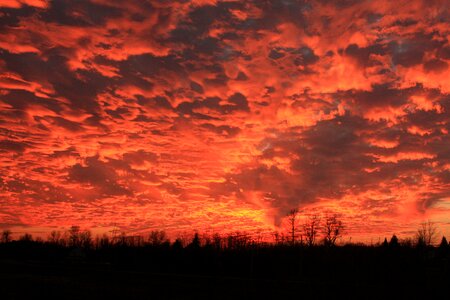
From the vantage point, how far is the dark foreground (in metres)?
29.1

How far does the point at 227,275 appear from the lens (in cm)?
6000

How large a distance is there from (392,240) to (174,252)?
5190cm

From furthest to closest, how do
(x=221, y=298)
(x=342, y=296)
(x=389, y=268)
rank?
(x=389, y=268) < (x=342, y=296) < (x=221, y=298)

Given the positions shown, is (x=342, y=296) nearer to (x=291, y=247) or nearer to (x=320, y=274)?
(x=320, y=274)

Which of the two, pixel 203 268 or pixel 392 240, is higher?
pixel 392 240

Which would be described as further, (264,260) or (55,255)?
(55,255)

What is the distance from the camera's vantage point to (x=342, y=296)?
30.5 meters

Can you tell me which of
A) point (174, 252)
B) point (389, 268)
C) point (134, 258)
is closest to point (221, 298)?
point (389, 268)

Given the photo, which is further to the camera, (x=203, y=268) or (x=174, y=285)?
(x=203, y=268)

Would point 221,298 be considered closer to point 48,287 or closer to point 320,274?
point 48,287

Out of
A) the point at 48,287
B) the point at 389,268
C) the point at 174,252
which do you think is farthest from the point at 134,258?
the point at 48,287

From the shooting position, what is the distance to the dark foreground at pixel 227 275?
95.3ft

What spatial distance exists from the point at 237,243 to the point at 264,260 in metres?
33.3

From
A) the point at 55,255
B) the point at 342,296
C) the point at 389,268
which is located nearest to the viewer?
the point at 342,296
